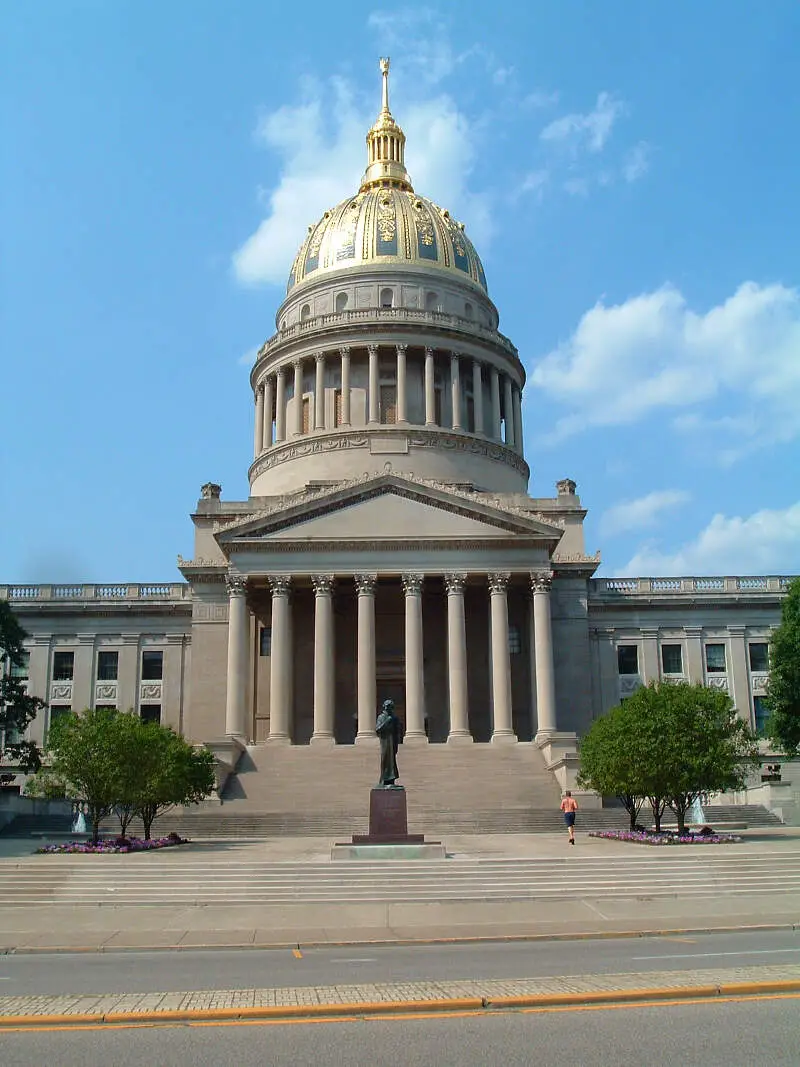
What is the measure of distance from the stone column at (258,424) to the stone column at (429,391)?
13052mm

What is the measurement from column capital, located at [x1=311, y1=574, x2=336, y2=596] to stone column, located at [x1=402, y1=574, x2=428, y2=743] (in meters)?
3.81

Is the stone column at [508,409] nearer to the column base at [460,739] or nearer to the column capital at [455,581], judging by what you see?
the column capital at [455,581]

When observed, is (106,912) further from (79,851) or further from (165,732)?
(165,732)

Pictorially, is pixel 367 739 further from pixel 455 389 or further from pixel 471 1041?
pixel 471 1041

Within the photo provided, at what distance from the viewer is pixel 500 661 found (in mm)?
57875

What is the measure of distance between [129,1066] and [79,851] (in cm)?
2622

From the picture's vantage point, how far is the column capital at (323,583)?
192 ft

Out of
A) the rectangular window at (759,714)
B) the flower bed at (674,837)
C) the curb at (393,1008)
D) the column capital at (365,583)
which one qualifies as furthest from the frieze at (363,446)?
the curb at (393,1008)

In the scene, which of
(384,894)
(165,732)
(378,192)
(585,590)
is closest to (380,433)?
(585,590)

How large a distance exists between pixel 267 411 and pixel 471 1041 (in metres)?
74.1

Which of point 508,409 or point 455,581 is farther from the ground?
point 508,409

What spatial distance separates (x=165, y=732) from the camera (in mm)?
41906

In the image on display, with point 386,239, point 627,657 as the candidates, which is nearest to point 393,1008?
point 627,657

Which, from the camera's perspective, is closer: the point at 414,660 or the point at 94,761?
the point at 94,761
